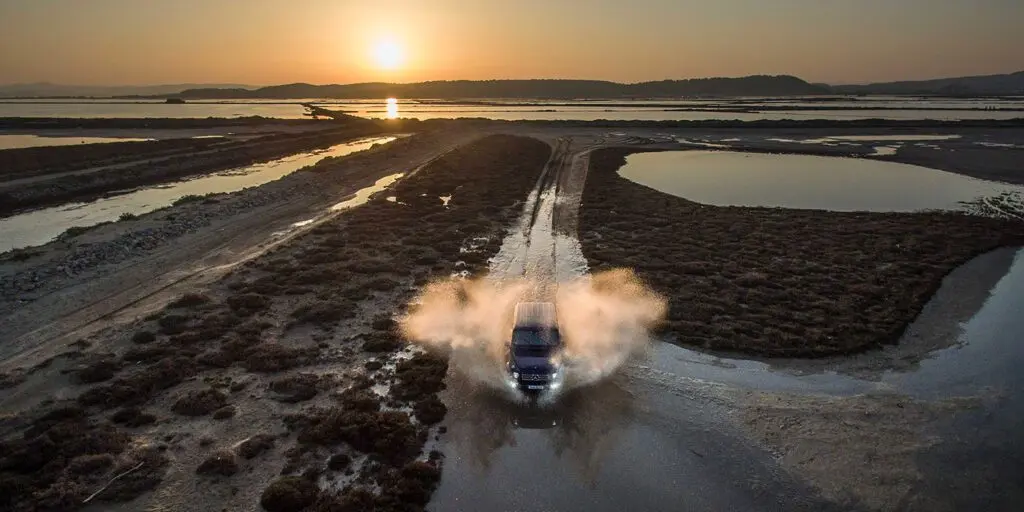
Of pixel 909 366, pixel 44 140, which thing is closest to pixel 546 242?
pixel 909 366

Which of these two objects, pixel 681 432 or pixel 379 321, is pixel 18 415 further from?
pixel 681 432

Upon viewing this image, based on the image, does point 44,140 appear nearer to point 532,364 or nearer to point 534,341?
point 534,341

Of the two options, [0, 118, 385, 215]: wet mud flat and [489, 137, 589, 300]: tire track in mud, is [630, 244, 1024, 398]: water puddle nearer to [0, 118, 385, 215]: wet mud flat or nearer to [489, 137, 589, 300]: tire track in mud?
[489, 137, 589, 300]: tire track in mud

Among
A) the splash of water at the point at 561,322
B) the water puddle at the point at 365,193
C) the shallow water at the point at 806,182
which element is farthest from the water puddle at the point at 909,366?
the water puddle at the point at 365,193

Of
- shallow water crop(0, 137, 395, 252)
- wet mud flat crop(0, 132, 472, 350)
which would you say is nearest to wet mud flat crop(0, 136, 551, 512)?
wet mud flat crop(0, 132, 472, 350)

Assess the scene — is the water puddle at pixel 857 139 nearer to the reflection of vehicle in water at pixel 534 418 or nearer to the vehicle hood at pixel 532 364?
the vehicle hood at pixel 532 364

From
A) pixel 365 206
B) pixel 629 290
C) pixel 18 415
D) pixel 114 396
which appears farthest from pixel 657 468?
pixel 365 206
